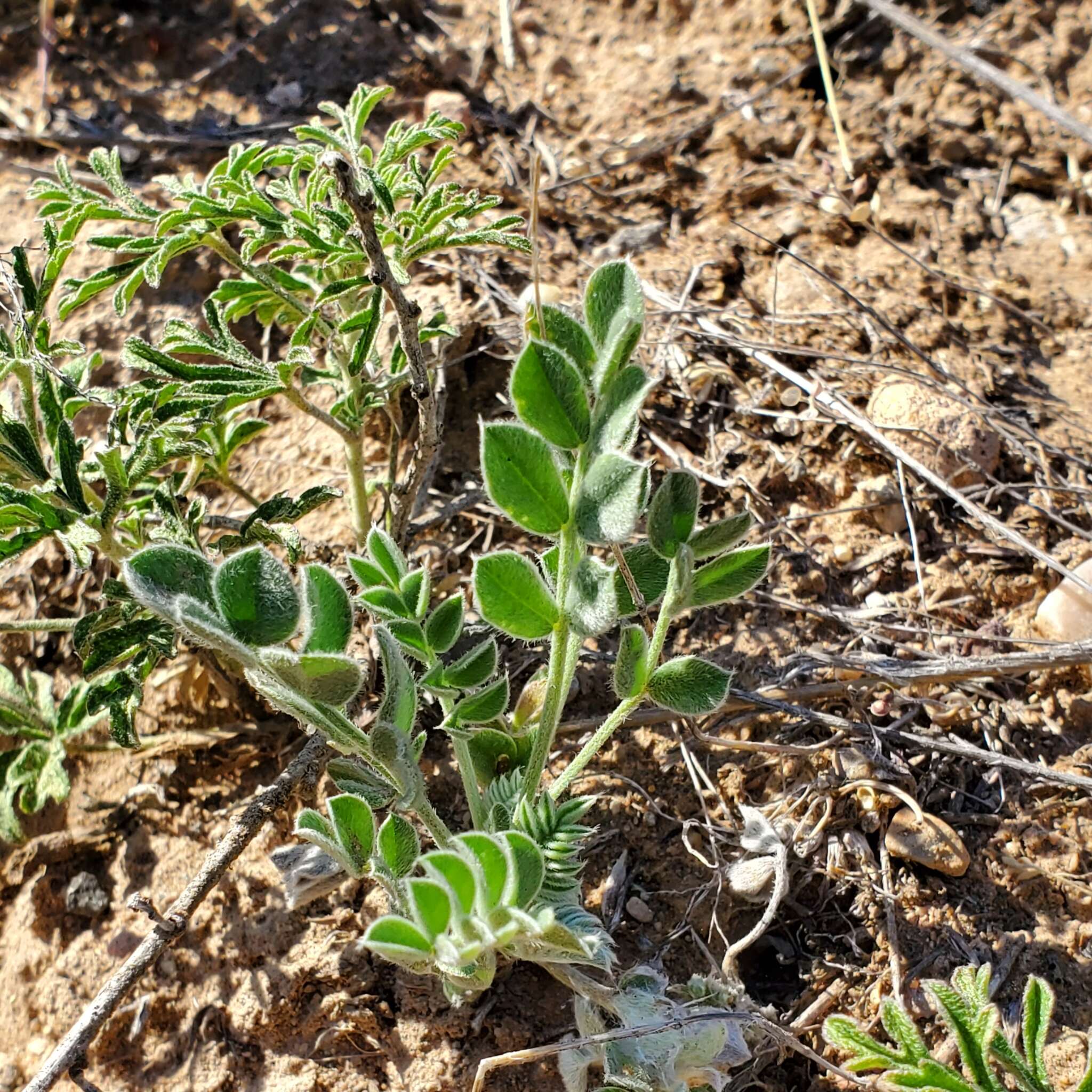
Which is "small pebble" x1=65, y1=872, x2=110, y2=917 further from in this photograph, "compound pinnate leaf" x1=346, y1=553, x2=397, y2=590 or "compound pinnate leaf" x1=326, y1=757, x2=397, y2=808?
"compound pinnate leaf" x1=346, y1=553, x2=397, y2=590

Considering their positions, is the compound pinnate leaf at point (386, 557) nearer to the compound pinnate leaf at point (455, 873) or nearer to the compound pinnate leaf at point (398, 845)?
the compound pinnate leaf at point (398, 845)

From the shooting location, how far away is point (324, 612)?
1363mm

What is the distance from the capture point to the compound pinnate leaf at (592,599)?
54.1 inches

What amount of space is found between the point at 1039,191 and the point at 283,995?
3133 millimetres

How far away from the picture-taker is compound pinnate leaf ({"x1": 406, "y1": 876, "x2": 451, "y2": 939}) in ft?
4.14

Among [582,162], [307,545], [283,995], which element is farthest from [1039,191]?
[283,995]

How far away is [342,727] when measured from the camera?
1.45 metres

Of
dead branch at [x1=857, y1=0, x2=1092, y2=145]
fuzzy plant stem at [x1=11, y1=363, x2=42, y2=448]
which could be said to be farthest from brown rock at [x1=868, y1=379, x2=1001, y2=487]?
fuzzy plant stem at [x1=11, y1=363, x2=42, y2=448]

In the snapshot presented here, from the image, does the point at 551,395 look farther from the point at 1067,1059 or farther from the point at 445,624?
the point at 1067,1059

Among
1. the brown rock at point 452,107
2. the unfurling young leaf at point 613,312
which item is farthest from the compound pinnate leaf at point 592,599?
the brown rock at point 452,107

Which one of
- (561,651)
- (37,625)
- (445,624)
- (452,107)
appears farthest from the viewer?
(452,107)

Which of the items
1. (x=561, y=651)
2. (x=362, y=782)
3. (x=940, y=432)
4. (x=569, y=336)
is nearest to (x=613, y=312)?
(x=569, y=336)

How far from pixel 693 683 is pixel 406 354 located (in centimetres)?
83

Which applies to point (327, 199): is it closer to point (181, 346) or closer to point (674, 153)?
point (181, 346)
